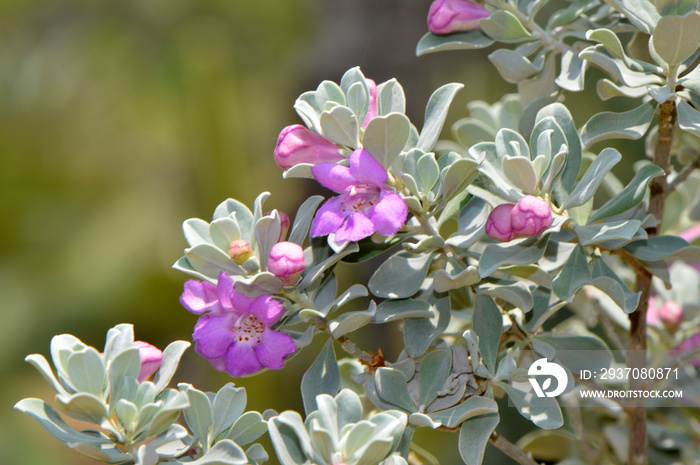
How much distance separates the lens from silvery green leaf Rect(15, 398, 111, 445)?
476 millimetres

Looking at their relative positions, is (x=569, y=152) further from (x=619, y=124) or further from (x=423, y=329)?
(x=423, y=329)

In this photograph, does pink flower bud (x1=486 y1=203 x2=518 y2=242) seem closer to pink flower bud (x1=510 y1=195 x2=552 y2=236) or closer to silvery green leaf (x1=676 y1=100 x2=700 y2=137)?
pink flower bud (x1=510 y1=195 x2=552 y2=236)

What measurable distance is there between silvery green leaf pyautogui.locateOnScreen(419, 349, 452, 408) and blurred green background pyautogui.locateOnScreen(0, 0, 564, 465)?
1.52 metres

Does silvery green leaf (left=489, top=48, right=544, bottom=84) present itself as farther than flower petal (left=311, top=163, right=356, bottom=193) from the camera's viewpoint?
Yes

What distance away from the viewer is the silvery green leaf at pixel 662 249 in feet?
1.90

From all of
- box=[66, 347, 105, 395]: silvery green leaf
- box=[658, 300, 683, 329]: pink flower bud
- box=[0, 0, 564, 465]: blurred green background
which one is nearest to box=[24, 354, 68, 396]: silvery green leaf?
box=[66, 347, 105, 395]: silvery green leaf

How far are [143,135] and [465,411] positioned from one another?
3.17 metres

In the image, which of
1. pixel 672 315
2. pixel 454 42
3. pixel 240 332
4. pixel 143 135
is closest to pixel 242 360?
pixel 240 332

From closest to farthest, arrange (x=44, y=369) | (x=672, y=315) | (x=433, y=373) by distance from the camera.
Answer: (x=44, y=369) < (x=433, y=373) < (x=672, y=315)

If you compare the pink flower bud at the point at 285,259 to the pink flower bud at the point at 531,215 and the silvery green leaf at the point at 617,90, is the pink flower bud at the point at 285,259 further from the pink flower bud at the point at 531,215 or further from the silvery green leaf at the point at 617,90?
the silvery green leaf at the point at 617,90

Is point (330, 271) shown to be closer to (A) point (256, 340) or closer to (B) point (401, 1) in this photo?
(A) point (256, 340)

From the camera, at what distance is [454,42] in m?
0.66

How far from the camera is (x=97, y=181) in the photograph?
337cm

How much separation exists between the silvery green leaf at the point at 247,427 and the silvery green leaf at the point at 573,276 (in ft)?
0.80
